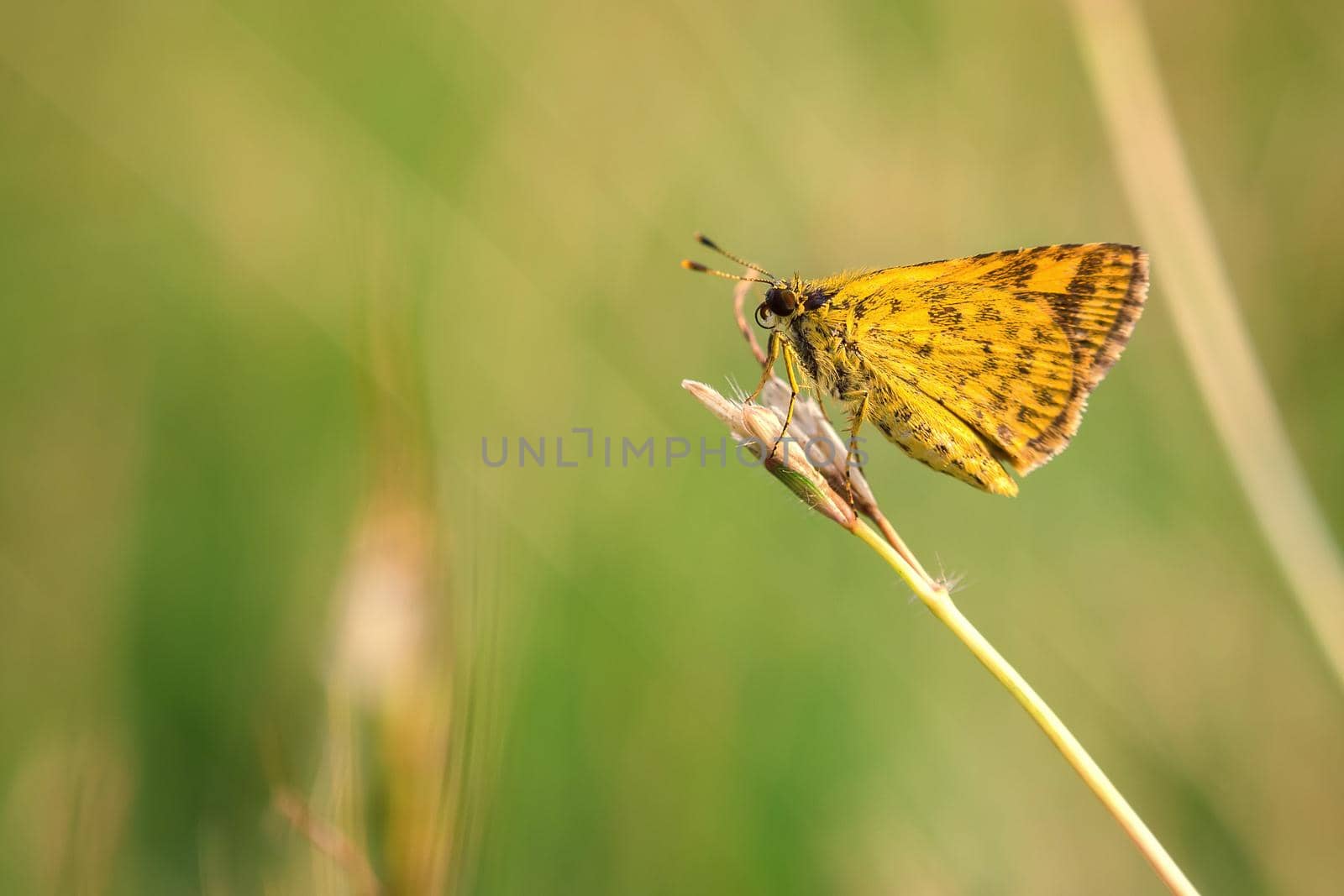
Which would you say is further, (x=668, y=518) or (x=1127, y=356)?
(x=1127, y=356)

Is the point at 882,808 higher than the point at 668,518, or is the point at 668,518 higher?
the point at 668,518

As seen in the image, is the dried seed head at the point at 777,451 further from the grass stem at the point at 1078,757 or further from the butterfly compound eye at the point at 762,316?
the butterfly compound eye at the point at 762,316

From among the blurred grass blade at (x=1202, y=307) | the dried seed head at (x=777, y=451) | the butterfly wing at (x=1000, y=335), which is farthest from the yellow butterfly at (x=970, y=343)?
the dried seed head at (x=777, y=451)

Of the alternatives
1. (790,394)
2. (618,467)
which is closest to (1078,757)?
(790,394)

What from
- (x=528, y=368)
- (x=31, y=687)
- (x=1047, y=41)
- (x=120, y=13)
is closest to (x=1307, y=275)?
(x=1047, y=41)

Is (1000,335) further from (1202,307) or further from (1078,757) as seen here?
(1078,757)

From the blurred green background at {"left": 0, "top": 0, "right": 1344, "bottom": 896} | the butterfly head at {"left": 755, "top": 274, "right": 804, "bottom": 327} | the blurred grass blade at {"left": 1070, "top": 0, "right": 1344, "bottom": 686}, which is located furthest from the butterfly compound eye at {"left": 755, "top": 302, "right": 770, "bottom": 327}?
the blurred grass blade at {"left": 1070, "top": 0, "right": 1344, "bottom": 686}

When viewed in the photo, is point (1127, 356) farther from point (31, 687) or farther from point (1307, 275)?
point (31, 687)
